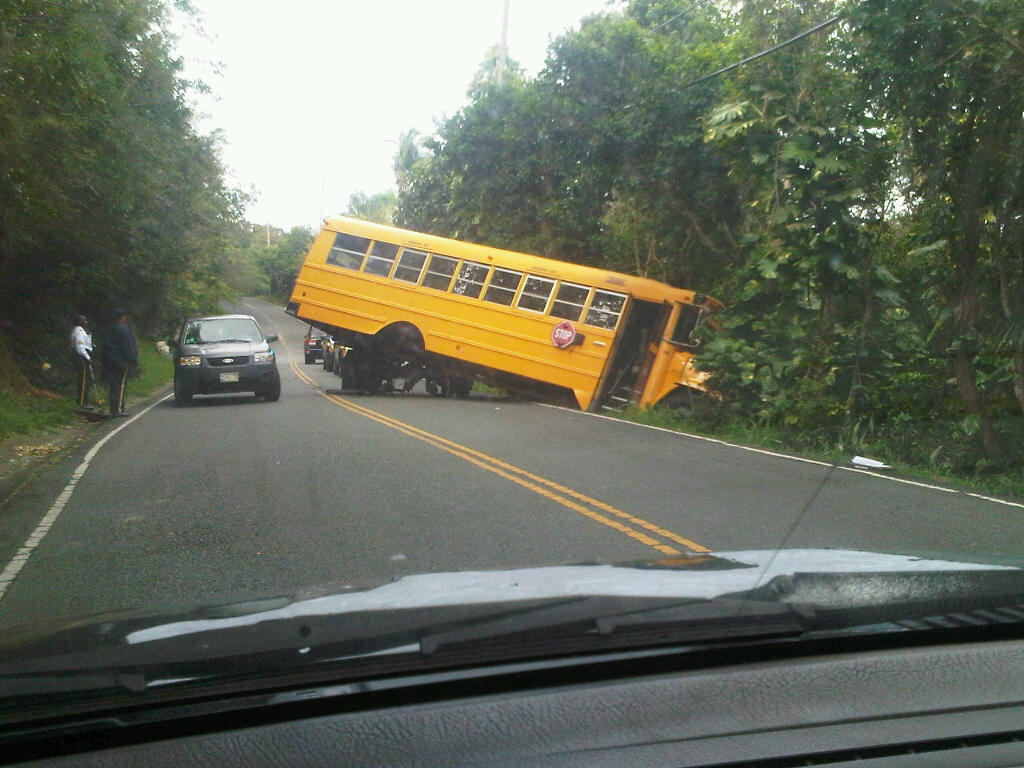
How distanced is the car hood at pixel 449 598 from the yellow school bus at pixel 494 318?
15799 millimetres

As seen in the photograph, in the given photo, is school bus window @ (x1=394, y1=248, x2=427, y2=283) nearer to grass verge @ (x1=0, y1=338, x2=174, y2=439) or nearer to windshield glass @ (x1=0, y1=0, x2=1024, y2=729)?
windshield glass @ (x1=0, y1=0, x2=1024, y2=729)

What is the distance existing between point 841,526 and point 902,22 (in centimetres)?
697

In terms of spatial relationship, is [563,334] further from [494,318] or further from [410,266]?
[410,266]

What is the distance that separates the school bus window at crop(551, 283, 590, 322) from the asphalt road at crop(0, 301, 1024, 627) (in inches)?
236

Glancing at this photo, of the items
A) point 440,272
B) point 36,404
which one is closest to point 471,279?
point 440,272

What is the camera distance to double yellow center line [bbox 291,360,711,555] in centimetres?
747

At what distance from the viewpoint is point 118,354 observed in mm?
18438

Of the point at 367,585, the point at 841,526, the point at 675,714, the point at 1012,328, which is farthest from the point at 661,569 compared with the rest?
the point at 1012,328

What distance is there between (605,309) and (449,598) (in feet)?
58.0

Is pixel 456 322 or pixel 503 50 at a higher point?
pixel 503 50

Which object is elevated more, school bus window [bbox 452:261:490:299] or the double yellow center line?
school bus window [bbox 452:261:490:299]

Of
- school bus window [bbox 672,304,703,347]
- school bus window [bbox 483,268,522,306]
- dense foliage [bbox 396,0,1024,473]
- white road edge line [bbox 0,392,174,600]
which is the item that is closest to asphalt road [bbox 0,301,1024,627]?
white road edge line [bbox 0,392,174,600]

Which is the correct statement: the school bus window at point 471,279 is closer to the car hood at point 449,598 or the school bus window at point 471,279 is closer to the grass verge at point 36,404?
the grass verge at point 36,404

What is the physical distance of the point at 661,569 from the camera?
11.8 feet
